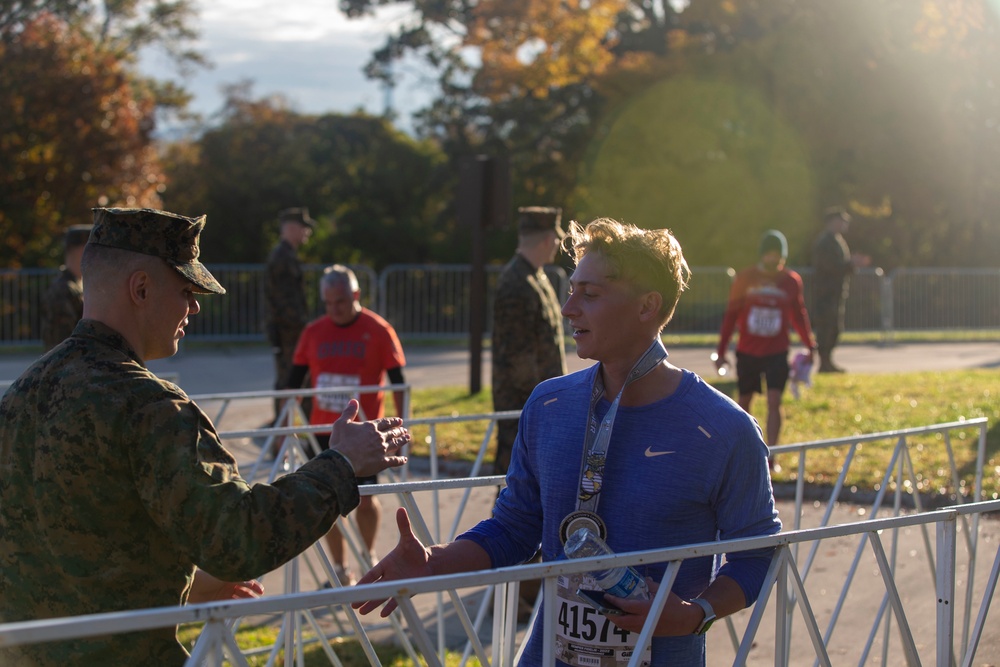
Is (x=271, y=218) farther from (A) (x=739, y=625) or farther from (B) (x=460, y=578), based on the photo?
(B) (x=460, y=578)

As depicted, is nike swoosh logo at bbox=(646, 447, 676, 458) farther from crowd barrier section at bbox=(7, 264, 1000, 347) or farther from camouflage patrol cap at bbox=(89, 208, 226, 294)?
crowd barrier section at bbox=(7, 264, 1000, 347)

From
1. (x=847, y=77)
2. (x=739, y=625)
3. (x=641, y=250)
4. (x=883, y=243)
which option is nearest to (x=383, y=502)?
(x=739, y=625)

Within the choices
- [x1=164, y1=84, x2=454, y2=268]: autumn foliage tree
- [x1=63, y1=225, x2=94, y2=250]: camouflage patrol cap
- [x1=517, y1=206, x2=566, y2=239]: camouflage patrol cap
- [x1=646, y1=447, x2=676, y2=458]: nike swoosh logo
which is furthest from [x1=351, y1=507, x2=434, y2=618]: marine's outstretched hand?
[x1=164, y1=84, x2=454, y2=268]: autumn foliage tree

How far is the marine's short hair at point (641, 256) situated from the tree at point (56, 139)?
1958 cm

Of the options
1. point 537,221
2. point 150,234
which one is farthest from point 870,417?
point 150,234

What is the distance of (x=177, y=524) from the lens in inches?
88.2

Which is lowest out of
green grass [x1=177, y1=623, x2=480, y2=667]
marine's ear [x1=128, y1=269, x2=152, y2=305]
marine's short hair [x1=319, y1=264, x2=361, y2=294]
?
green grass [x1=177, y1=623, x2=480, y2=667]

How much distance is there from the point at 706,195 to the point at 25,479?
24.3 metres

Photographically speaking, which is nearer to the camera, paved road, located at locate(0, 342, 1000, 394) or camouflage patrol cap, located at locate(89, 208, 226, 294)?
camouflage patrol cap, located at locate(89, 208, 226, 294)

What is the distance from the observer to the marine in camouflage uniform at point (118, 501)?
2242 millimetres

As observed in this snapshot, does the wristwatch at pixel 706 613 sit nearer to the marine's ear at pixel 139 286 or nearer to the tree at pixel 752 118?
the marine's ear at pixel 139 286

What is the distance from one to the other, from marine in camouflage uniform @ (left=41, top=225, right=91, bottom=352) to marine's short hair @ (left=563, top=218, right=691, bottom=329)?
5.81 m

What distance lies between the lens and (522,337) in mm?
6449

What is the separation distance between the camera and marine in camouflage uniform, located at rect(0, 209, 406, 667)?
7.36ft
